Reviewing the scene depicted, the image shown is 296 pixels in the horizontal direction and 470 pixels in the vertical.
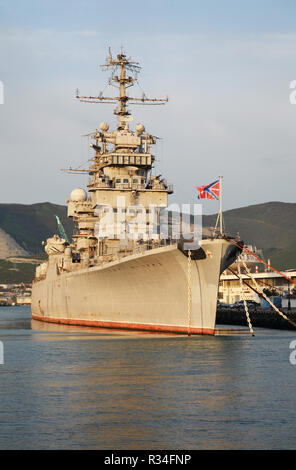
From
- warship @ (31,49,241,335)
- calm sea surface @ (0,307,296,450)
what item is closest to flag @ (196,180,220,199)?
warship @ (31,49,241,335)

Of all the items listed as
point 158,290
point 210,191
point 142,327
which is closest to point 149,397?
point 210,191

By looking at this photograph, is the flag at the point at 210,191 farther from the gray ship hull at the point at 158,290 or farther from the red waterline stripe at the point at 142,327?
the red waterline stripe at the point at 142,327

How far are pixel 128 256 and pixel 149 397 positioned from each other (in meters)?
17.9

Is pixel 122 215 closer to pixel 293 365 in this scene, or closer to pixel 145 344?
pixel 145 344

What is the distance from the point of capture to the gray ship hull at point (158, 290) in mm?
35562

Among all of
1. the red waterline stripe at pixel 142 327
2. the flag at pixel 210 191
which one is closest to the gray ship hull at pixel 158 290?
the red waterline stripe at pixel 142 327

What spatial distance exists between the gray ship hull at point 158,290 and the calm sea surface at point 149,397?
7.82ft

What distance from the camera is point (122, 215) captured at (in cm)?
4822

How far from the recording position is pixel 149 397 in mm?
20953

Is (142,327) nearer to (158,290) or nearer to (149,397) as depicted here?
(158,290)

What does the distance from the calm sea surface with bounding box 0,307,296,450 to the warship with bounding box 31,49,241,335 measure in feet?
10.8

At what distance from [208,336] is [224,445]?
2172cm

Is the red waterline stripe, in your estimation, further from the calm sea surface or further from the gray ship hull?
the calm sea surface
